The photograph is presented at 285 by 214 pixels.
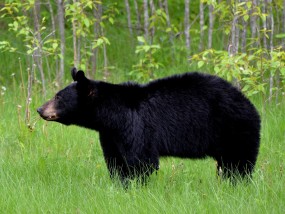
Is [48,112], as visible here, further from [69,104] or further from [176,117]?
[176,117]

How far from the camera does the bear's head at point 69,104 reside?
5535 mm

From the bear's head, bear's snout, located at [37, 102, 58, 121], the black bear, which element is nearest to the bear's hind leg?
the black bear

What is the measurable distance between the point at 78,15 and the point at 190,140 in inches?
129

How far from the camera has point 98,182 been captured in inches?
219

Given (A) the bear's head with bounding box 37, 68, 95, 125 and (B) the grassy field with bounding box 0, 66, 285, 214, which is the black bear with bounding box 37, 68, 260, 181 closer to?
(A) the bear's head with bounding box 37, 68, 95, 125

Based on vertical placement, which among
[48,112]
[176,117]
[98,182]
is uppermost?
[48,112]

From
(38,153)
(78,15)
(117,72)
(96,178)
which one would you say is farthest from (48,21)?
(96,178)

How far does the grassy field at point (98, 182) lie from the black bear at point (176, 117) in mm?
220

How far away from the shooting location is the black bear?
5.52m

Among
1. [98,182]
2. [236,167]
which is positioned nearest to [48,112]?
[98,182]

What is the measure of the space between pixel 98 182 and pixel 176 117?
2.89ft

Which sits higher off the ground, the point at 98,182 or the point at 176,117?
the point at 176,117

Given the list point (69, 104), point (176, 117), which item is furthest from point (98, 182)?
point (176, 117)

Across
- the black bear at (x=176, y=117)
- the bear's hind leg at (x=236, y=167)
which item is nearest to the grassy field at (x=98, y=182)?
the bear's hind leg at (x=236, y=167)
